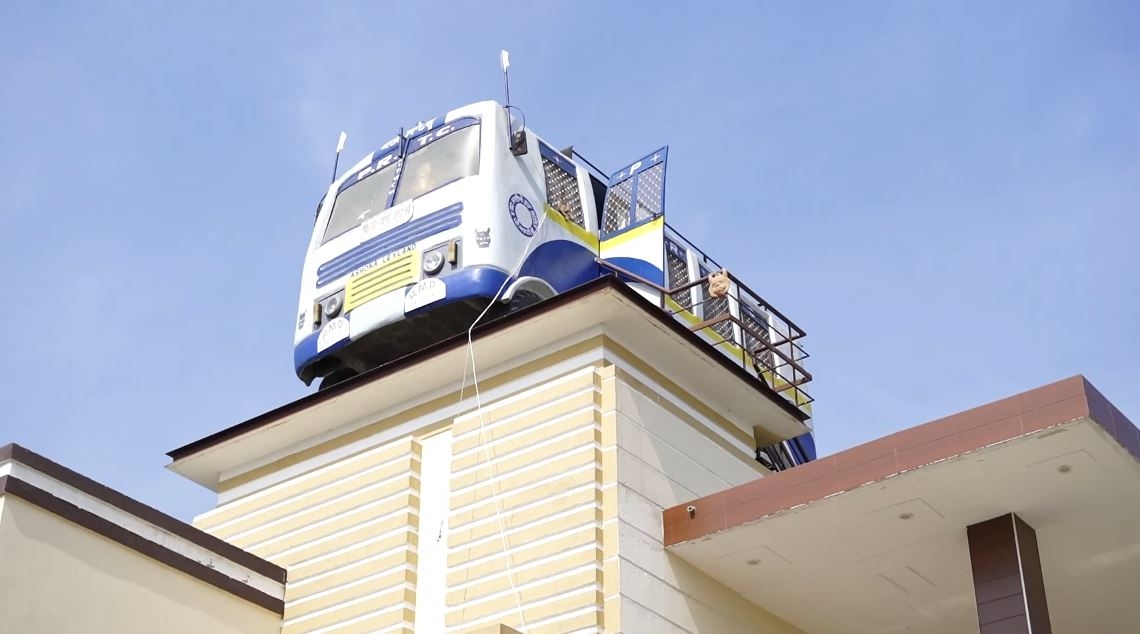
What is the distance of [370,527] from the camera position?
1770 centimetres

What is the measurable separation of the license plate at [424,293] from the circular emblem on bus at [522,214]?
138 centimetres

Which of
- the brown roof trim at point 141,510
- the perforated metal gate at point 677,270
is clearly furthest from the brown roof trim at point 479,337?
the perforated metal gate at point 677,270

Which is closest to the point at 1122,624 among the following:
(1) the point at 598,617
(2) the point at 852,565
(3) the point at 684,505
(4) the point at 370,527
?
(2) the point at 852,565

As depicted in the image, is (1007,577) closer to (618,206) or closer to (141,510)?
(618,206)

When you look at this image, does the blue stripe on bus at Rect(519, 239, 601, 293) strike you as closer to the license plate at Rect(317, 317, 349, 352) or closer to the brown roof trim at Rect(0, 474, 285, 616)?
the license plate at Rect(317, 317, 349, 352)

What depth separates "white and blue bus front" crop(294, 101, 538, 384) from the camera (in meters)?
18.8

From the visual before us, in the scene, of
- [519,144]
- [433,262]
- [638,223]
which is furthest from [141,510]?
[638,223]

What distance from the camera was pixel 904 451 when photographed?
587 inches

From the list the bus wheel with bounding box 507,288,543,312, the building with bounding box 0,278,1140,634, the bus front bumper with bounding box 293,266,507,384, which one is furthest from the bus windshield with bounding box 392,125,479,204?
the building with bounding box 0,278,1140,634

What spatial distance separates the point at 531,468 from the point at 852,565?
4.00 metres

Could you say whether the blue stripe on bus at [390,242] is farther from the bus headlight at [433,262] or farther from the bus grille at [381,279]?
the bus headlight at [433,262]

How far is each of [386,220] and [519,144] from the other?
2.19m

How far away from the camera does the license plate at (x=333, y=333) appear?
19500mm

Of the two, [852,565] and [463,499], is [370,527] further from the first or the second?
[852,565]
